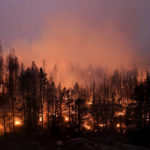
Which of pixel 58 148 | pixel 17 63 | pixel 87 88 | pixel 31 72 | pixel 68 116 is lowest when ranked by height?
pixel 68 116

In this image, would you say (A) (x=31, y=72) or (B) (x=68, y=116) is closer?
(A) (x=31, y=72)

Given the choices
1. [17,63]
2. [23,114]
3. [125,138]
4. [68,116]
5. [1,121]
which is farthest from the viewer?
[68,116]

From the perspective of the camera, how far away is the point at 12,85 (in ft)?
79.9

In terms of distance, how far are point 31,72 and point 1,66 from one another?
6400mm

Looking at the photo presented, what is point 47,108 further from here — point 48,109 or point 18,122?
point 18,122

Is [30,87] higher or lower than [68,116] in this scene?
higher

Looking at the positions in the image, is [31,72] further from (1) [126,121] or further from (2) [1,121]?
(1) [126,121]

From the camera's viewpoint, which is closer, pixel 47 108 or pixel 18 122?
pixel 18 122

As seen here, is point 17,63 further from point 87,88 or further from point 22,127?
point 87,88

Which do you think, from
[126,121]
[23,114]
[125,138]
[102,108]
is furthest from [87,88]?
[125,138]

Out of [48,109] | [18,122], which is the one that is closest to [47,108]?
[48,109]

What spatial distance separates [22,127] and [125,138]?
17.4 meters

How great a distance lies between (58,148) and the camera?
1112 centimetres

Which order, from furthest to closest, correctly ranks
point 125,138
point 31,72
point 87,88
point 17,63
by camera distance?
1. point 87,88
2. point 31,72
3. point 17,63
4. point 125,138
